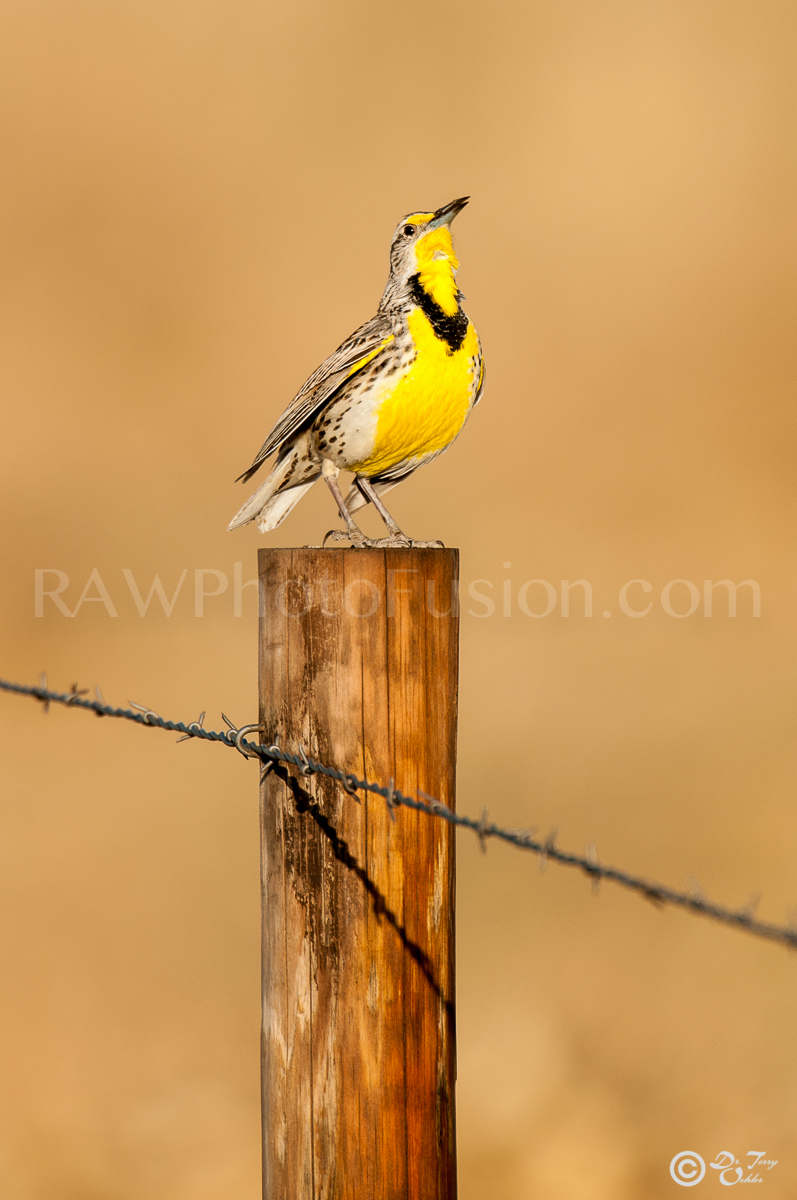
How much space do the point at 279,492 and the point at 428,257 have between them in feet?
3.26

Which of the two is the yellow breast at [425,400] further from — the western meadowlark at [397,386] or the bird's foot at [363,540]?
the bird's foot at [363,540]

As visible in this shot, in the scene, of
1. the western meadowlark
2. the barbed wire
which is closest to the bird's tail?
the western meadowlark

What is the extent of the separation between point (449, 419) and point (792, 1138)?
4149 mm

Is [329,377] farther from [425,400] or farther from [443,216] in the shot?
[443,216]

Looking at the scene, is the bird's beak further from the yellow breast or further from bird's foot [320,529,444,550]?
bird's foot [320,529,444,550]

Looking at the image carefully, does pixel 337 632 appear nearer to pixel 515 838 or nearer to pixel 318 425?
pixel 515 838

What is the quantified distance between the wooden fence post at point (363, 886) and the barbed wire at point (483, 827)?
53 mm

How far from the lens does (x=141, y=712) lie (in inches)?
125

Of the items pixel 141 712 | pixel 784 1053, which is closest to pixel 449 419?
pixel 141 712

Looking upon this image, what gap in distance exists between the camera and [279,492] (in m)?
4.75

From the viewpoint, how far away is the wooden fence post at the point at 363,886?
8.96ft

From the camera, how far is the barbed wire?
1.78 metres

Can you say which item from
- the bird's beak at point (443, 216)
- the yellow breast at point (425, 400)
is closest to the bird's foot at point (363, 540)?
the yellow breast at point (425, 400)

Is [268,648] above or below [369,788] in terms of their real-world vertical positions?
above
